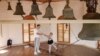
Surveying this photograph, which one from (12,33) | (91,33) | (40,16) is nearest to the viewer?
(91,33)

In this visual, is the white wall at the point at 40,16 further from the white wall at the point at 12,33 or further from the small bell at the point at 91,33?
the small bell at the point at 91,33

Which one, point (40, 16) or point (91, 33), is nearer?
point (91, 33)

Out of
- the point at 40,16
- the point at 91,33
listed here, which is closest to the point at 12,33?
the point at 40,16

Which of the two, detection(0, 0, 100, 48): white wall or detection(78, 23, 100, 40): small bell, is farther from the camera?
detection(0, 0, 100, 48): white wall

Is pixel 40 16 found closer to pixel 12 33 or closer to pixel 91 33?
pixel 12 33

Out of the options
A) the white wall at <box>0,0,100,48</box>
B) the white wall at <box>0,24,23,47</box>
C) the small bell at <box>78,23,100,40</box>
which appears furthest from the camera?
the white wall at <box>0,24,23,47</box>

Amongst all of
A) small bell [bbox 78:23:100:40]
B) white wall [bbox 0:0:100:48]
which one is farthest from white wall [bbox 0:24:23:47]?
small bell [bbox 78:23:100:40]

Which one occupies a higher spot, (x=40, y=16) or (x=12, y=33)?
(x=40, y=16)

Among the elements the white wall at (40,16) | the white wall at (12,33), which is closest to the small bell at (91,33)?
the white wall at (40,16)

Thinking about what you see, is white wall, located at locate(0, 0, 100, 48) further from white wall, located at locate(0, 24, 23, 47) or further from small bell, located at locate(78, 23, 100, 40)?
small bell, located at locate(78, 23, 100, 40)

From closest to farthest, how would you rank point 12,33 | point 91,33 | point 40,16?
point 91,33
point 40,16
point 12,33

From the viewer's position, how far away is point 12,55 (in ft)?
30.6

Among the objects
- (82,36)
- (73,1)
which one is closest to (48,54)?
(73,1)

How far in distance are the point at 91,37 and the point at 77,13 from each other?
880cm
